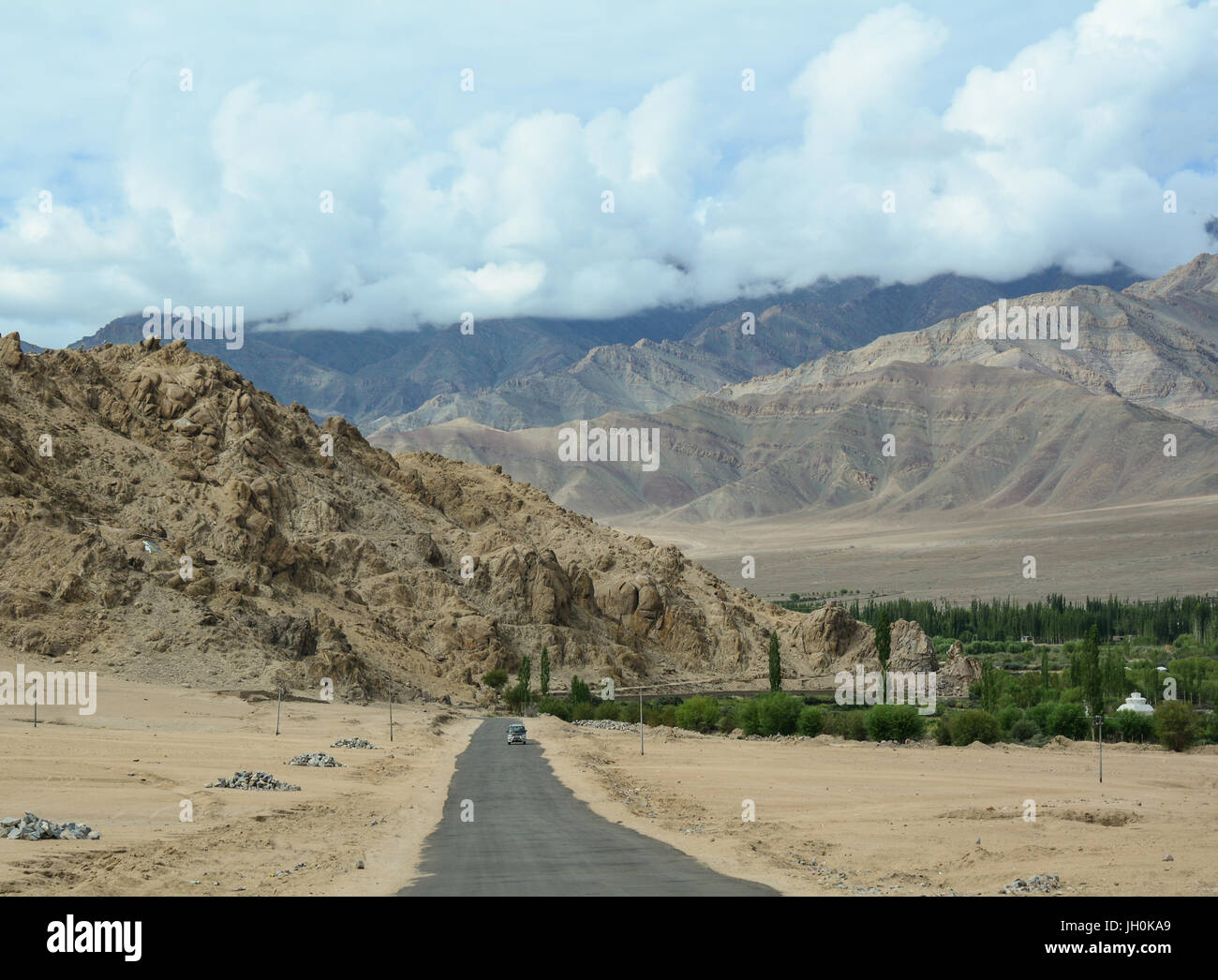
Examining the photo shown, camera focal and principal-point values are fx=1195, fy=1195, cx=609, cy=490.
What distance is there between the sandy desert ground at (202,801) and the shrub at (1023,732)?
122 ft

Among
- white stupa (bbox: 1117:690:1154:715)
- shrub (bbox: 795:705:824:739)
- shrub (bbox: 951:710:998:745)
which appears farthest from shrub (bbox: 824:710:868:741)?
white stupa (bbox: 1117:690:1154:715)

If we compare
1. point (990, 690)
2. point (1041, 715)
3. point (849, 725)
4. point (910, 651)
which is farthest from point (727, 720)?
point (910, 651)

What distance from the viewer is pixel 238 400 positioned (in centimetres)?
12569

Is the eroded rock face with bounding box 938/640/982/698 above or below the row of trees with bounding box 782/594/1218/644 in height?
below

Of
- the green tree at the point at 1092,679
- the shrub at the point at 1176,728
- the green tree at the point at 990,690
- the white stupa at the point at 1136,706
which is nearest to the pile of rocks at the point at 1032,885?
the shrub at the point at 1176,728

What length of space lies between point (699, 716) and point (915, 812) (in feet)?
163

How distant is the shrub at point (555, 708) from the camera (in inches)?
3698

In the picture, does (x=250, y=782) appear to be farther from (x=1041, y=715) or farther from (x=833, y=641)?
(x=833, y=641)

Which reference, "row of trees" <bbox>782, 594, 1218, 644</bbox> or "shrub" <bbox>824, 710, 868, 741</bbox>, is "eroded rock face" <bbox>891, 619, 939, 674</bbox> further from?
"shrub" <bbox>824, 710, 868, 741</bbox>

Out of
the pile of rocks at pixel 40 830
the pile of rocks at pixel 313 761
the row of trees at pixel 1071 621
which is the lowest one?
the pile of rocks at pixel 313 761

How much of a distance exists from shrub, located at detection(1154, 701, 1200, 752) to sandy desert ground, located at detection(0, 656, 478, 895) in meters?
44.1

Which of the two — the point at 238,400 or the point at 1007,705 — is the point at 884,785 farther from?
the point at 238,400

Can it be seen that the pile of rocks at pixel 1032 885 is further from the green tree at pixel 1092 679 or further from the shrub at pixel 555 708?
the shrub at pixel 555 708

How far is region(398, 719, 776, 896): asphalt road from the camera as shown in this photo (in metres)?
21.8
